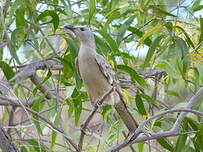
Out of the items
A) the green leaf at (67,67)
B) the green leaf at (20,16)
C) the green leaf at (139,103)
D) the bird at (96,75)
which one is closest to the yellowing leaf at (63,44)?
the bird at (96,75)

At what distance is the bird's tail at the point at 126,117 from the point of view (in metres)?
2.38

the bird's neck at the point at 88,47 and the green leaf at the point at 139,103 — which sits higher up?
the bird's neck at the point at 88,47

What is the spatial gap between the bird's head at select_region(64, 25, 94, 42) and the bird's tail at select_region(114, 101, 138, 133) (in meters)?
0.44

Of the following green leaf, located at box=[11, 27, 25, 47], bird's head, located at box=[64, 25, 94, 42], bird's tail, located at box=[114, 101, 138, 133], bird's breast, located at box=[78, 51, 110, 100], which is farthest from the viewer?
bird's head, located at box=[64, 25, 94, 42]

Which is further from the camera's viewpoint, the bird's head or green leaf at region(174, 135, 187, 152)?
the bird's head

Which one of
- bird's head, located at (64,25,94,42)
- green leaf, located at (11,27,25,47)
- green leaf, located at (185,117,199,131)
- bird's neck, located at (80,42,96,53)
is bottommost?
green leaf, located at (185,117,199,131)

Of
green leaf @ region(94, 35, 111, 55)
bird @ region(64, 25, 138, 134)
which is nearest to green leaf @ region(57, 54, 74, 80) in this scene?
bird @ region(64, 25, 138, 134)

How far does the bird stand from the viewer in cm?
239

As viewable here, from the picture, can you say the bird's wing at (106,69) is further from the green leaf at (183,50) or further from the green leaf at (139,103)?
the green leaf at (183,50)

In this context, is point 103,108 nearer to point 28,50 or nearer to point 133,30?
point 133,30

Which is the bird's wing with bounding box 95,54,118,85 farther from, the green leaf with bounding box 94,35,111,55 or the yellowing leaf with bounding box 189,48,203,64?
the yellowing leaf with bounding box 189,48,203,64

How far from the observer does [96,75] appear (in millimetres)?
2523

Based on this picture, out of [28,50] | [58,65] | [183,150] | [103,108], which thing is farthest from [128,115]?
[28,50]

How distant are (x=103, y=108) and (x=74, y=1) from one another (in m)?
0.90
